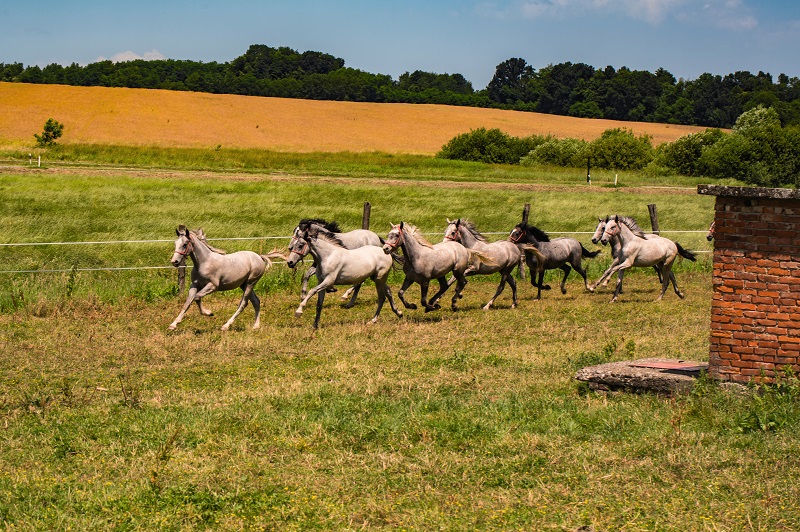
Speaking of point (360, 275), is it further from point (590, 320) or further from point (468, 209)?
point (468, 209)

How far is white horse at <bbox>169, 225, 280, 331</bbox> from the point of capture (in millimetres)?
16266

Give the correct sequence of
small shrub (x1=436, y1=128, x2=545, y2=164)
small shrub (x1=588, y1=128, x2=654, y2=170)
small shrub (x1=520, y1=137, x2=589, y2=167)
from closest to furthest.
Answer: small shrub (x1=588, y1=128, x2=654, y2=170) → small shrub (x1=520, y1=137, x2=589, y2=167) → small shrub (x1=436, y1=128, x2=545, y2=164)

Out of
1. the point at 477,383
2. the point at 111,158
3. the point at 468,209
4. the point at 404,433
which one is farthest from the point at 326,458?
the point at 111,158

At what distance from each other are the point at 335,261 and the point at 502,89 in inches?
5290

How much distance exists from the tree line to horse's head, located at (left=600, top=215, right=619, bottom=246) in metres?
91.9

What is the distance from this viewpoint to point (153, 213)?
34.9m

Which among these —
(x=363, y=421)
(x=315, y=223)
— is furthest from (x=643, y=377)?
(x=315, y=223)

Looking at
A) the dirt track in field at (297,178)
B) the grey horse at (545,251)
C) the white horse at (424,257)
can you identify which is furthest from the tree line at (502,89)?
the white horse at (424,257)

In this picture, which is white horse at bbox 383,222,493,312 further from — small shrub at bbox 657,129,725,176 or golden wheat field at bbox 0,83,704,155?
small shrub at bbox 657,129,725,176

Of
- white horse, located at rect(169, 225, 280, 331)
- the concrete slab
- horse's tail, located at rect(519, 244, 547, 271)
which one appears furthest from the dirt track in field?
the concrete slab

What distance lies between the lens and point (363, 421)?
32.3 ft

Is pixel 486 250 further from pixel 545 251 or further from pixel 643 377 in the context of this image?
pixel 643 377

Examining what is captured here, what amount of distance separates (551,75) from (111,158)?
89.7 meters

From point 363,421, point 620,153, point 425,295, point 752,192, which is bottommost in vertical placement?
point 363,421
